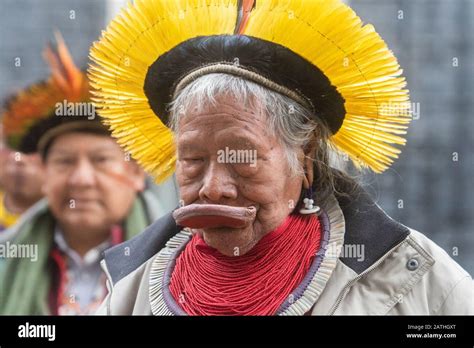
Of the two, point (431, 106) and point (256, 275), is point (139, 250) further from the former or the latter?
point (431, 106)

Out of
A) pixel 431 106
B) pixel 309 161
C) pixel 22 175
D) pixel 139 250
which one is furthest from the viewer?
pixel 22 175

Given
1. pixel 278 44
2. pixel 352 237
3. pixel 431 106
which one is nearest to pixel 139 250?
pixel 352 237

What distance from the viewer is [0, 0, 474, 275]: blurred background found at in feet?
9.13

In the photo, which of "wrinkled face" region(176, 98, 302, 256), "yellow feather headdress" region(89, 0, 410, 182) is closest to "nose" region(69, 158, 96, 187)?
"yellow feather headdress" region(89, 0, 410, 182)

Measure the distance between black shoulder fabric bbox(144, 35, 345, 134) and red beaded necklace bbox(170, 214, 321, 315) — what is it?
1.25ft

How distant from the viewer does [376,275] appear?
8.11ft

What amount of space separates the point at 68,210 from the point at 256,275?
0.93m

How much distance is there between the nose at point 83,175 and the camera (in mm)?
3064

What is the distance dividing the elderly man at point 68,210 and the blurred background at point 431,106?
25cm

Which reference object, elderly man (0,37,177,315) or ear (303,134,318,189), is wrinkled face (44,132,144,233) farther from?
ear (303,134,318,189)

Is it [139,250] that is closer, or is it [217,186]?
[217,186]

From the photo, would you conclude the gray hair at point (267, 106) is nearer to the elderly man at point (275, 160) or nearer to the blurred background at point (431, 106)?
the elderly man at point (275, 160)
